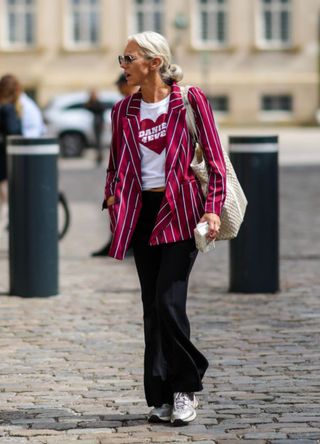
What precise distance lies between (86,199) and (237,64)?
1264 inches

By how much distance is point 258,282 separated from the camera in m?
10.5

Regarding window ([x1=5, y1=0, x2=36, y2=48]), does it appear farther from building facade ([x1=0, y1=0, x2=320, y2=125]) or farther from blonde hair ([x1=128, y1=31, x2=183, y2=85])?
blonde hair ([x1=128, y1=31, x2=183, y2=85])

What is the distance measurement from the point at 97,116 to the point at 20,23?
2243 centimetres

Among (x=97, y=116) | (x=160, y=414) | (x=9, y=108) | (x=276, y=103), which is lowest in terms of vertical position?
(x=276, y=103)

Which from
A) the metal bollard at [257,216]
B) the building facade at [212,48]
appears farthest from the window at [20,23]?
the metal bollard at [257,216]

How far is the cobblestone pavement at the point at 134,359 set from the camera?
20.5ft

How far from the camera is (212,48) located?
52.1 m

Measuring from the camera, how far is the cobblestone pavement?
6.25m

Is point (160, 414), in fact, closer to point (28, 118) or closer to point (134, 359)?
point (134, 359)

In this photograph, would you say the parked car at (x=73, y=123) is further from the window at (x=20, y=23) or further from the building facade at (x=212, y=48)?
the window at (x=20, y=23)

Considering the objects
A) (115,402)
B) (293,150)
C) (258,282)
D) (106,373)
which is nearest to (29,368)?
(106,373)

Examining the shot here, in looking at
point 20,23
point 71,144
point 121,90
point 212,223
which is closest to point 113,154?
point 212,223

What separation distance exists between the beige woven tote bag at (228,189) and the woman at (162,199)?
29mm

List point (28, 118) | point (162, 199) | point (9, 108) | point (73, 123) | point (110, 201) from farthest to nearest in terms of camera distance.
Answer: point (73, 123)
point (28, 118)
point (9, 108)
point (110, 201)
point (162, 199)
